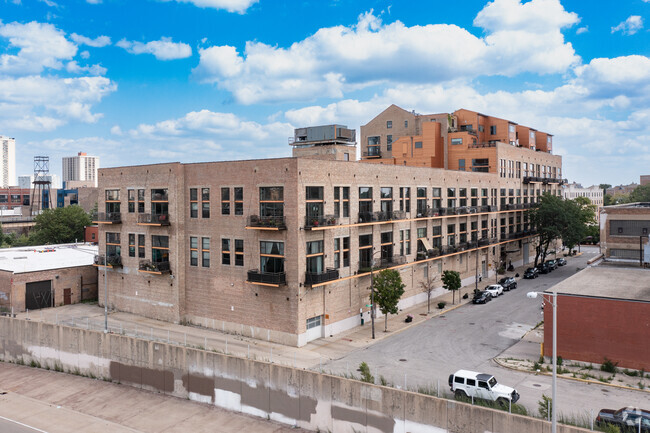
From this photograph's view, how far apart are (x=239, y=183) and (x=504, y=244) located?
1983 inches

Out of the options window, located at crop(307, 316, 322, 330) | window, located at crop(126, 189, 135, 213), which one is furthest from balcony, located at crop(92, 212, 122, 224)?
window, located at crop(307, 316, 322, 330)

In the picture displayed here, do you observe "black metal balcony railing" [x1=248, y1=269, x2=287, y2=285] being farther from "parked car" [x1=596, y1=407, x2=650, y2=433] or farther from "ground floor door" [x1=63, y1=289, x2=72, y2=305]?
"ground floor door" [x1=63, y1=289, x2=72, y2=305]

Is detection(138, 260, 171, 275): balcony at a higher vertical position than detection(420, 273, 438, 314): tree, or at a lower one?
higher

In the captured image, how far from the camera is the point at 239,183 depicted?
43562 mm

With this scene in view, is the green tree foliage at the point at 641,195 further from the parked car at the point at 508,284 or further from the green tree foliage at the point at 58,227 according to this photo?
the green tree foliage at the point at 58,227

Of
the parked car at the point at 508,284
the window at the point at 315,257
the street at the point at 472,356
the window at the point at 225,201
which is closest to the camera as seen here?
the street at the point at 472,356

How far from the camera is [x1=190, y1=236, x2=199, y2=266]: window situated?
153 ft

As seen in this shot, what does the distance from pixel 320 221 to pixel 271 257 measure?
16.1 feet

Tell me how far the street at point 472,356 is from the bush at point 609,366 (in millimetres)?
3188

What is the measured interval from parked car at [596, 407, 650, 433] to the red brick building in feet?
36.9

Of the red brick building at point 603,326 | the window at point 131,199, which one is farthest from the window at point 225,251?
the red brick building at point 603,326

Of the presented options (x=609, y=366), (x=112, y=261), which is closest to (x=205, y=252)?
(x=112, y=261)

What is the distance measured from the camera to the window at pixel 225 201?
44.4 metres

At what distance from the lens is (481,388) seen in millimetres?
28000
